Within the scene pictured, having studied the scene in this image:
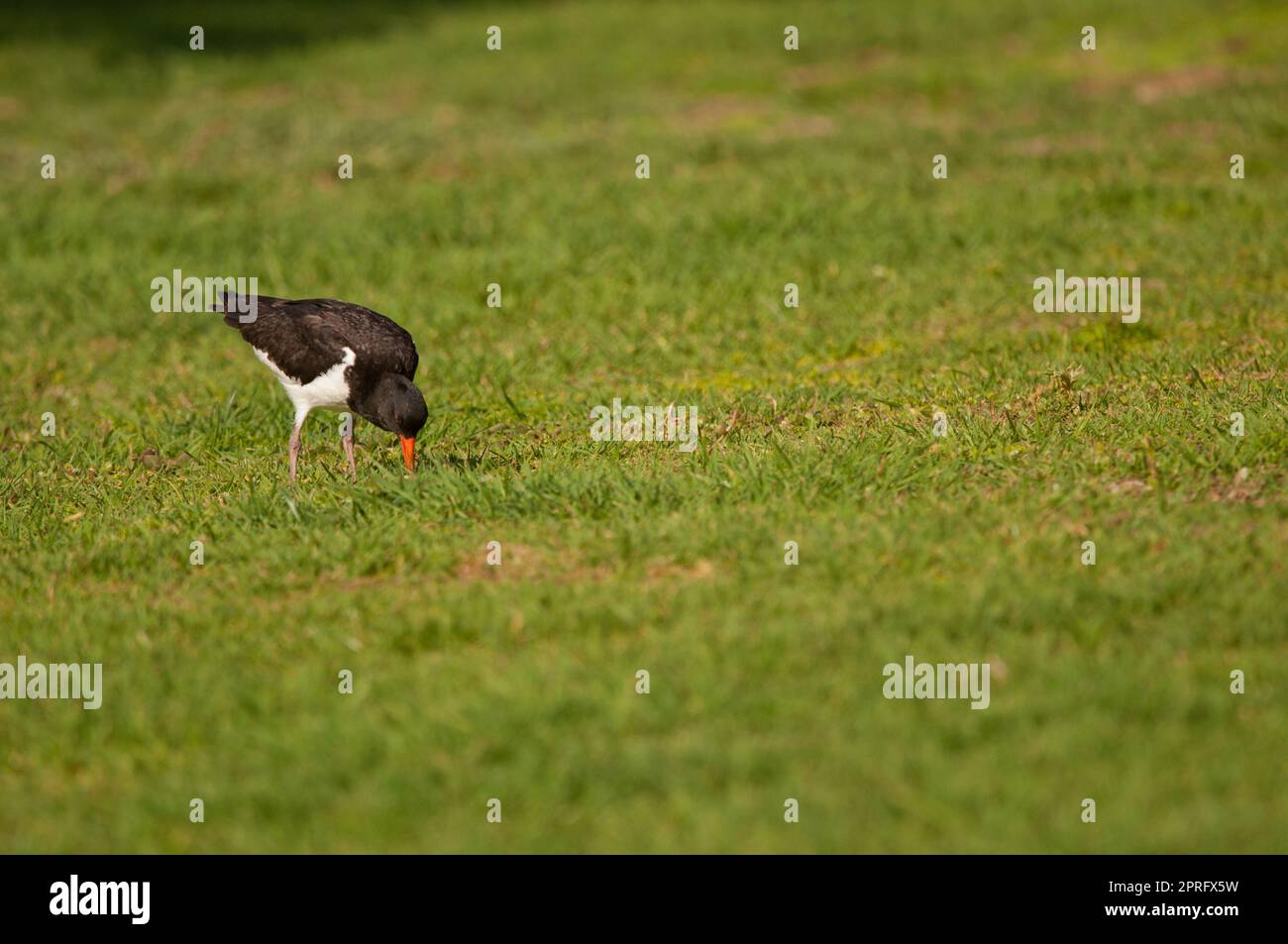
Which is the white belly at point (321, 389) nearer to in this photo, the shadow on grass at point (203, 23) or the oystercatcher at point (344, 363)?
the oystercatcher at point (344, 363)

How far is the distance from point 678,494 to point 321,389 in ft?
7.96

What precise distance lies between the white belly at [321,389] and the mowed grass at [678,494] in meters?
0.49

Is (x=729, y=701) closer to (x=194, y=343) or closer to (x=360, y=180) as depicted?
(x=194, y=343)

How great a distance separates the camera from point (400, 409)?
8844 mm

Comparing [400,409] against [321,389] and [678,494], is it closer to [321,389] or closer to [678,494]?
[321,389]

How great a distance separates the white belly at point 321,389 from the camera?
9117 mm

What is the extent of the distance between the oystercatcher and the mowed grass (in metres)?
0.41

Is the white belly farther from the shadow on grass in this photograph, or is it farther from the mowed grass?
the shadow on grass

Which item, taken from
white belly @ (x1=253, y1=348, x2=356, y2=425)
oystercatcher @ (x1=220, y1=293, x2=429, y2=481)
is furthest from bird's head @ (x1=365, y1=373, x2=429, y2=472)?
white belly @ (x1=253, y1=348, x2=356, y2=425)

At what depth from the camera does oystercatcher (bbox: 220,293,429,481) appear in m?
8.94

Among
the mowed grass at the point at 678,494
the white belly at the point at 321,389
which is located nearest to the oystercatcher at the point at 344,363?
the white belly at the point at 321,389

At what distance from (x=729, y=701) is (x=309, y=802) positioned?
1.72 m

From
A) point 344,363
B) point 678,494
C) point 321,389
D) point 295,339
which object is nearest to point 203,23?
point 295,339

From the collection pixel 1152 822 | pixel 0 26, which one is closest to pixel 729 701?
pixel 1152 822
